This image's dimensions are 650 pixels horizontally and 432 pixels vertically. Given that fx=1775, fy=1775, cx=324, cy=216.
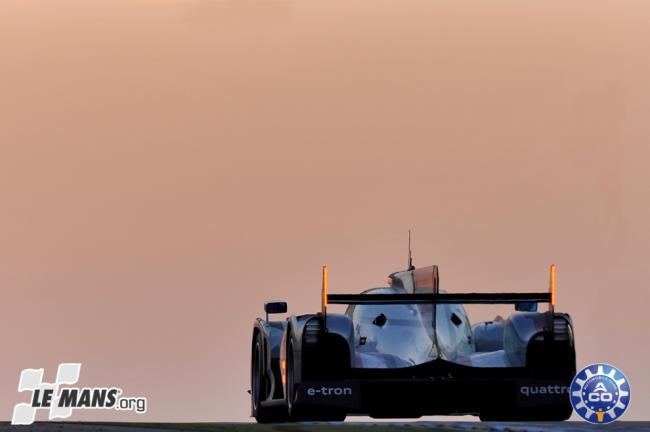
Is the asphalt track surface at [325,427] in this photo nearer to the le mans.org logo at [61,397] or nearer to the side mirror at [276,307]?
the le mans.org logo at [61,397]

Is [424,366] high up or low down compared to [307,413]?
up

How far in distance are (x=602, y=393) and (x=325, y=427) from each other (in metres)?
3.46

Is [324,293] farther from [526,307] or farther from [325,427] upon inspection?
[526,307]

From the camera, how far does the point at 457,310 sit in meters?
24.8

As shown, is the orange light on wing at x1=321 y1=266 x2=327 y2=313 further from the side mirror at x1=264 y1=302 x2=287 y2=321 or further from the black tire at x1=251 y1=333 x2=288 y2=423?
the black tire at x1=251 y1=333 x2=288 y2=423

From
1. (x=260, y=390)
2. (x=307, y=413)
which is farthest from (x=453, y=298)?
(x=260, y=390)

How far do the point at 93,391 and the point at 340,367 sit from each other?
3159 mm

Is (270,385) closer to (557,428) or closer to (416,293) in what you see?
(416,293)

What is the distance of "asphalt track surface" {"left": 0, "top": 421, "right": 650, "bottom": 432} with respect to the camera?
19.9 m

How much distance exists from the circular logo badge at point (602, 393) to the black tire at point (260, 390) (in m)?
5.23

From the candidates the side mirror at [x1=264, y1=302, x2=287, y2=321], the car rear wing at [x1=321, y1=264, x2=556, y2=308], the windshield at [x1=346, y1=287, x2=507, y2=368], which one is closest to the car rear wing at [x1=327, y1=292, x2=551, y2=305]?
the car rear wing at [x1=321, y1=264, x2=556, y2=308]

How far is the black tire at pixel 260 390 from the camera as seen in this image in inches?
1016

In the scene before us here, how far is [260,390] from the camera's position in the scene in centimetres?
2633

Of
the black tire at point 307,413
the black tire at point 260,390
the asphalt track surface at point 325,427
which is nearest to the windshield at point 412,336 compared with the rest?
the black tire at point 307,413
